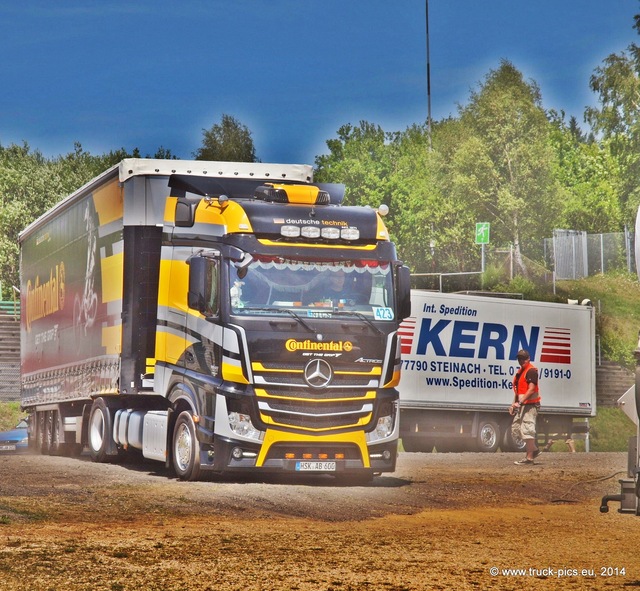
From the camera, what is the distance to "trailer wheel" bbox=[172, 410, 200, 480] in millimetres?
17078

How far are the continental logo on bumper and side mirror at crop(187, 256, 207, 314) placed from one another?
1.26 metres

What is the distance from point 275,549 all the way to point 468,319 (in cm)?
1930

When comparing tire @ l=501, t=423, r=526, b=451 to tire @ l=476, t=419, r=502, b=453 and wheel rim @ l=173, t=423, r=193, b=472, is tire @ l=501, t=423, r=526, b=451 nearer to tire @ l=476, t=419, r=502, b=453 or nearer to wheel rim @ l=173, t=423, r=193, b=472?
tire @ l=476, t=419, r=502, b=453

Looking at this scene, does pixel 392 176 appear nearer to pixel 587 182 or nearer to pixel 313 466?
pixel 587 182

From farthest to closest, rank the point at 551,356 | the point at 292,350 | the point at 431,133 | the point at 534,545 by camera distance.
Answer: the point at 431,133 → the point at 551,356 → the point at 292,350 → the point at 534,545

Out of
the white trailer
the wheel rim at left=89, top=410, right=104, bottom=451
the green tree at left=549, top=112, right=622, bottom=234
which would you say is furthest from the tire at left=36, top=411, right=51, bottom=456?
the green tree at left=549, top=112, right=622, bottom=234

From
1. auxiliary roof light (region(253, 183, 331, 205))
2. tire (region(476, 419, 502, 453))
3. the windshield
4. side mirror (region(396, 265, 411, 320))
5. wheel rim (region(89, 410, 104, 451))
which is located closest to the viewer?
the windshield

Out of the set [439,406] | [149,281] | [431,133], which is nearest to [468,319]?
[439,406]

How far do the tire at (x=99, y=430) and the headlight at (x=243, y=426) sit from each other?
4671 mm

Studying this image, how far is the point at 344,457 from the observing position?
17156mm

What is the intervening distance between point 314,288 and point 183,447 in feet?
9.84

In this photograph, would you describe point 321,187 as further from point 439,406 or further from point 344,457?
point 439,406

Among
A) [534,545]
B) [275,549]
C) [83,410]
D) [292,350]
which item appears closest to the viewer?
[275,549]

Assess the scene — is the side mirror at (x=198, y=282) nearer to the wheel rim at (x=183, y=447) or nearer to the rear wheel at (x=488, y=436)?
the wheel rim at (x=183, y=447)
